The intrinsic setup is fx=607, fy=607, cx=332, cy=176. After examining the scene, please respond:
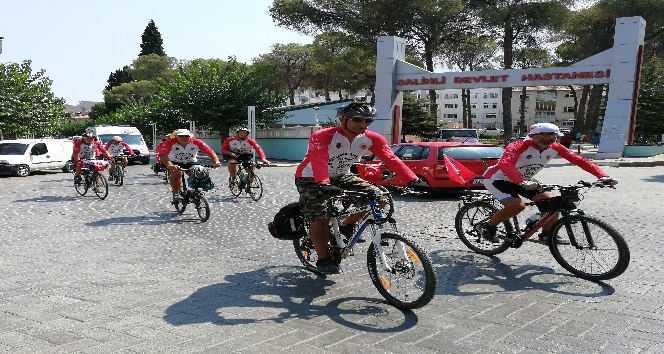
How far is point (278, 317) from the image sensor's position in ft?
15.9

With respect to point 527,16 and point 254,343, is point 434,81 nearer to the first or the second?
point 527,16

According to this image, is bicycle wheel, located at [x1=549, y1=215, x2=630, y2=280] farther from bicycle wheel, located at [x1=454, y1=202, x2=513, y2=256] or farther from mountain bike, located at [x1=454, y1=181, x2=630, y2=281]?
bicycle wheel, located at [x1=454, y1=202, x2=513, y2=256]

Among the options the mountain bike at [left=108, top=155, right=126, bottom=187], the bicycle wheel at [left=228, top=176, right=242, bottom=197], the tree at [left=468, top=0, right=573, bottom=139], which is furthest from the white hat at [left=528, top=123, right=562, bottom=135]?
the tree at [left=468, top=0, right=573, bottom=139]

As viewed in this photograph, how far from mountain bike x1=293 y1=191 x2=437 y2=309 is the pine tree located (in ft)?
317

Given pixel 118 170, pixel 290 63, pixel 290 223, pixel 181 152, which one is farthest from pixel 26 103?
pixel 290 63

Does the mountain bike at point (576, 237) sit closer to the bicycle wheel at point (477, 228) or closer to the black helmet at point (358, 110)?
the bicycle wheel at point (477, 228)

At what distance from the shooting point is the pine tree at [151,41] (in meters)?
95.2

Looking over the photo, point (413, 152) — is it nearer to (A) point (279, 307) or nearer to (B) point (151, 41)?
(A) point (279, 307)

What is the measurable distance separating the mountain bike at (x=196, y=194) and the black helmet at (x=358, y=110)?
5.71 m

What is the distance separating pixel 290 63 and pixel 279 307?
70625 mm

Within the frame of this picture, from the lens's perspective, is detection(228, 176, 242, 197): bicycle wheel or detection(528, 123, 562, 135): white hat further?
detection(228, 176, 242, 197): bicycle wheel

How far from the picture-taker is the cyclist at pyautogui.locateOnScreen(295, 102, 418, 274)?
5.34 metres

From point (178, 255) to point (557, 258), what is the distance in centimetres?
438

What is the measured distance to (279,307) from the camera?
5129mm
